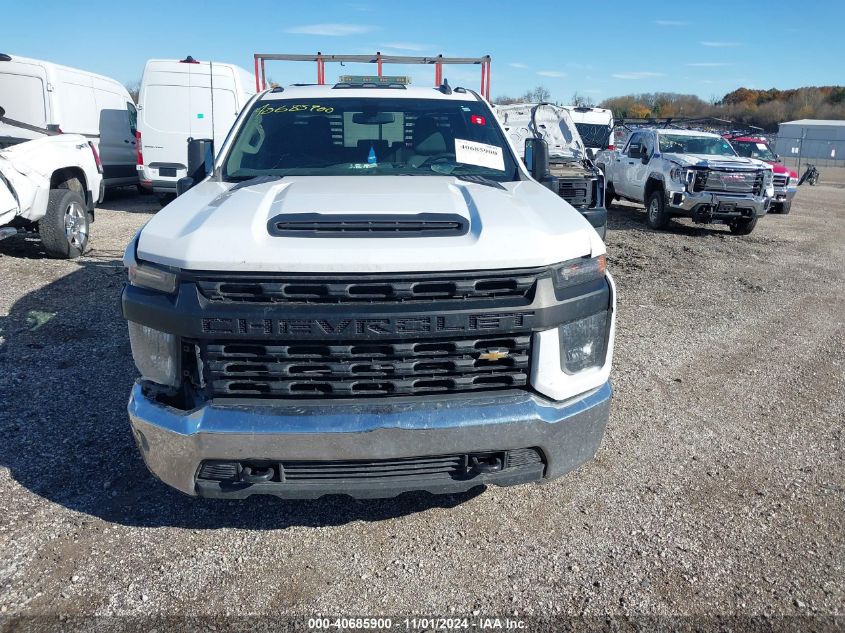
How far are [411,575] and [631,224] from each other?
12.1 metres

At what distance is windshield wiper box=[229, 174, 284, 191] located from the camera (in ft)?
11.6

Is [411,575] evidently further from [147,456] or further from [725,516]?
[725,516]

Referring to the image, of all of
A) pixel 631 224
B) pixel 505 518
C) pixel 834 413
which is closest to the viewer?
pixel 505 518

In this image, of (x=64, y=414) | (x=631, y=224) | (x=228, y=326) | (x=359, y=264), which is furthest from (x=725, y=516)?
(x=631, y=224)

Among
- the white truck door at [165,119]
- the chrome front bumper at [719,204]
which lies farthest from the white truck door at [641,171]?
the white truck door at [165,119]

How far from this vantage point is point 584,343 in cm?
287

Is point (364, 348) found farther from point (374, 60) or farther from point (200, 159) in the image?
point (374, 60)

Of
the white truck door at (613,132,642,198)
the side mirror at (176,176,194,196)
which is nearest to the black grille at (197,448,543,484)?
the side mirror at (176,176,194,196)

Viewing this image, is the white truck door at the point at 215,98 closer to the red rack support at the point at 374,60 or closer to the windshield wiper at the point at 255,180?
the red rack support at the point at 374,60

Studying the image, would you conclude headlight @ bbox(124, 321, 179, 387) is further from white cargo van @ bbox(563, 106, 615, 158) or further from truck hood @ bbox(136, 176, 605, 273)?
white cargo van @ bbox(563, 106, 615, 158)

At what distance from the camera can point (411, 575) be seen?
287 cm

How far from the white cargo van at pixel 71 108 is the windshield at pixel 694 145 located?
410 inches

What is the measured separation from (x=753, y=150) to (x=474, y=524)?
16448 mm

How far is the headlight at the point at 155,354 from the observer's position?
266 cm
